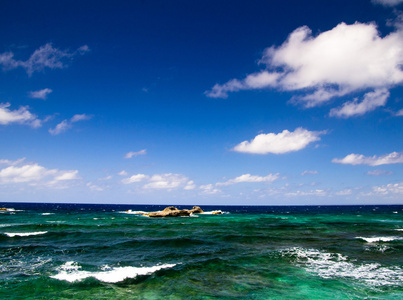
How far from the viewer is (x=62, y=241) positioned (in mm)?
28828

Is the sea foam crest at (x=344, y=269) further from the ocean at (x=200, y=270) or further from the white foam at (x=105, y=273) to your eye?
the white foam at (x=105, y=273)

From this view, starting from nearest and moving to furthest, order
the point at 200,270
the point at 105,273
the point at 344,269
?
the point at 105,273 → the point at 200,270 → the point at 344,269

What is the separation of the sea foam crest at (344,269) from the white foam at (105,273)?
1085 centimetres

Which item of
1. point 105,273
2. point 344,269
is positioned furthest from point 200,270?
point 344,269

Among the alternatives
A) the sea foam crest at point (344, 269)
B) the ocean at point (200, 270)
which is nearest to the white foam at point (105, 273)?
the ocean at point (200, 270)

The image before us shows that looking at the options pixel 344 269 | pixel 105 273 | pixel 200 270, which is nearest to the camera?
pixel 105 273

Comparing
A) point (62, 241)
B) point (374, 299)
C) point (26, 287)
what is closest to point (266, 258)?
point (374, 299)

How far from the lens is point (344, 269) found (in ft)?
58.2

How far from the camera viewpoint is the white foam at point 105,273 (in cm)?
1548

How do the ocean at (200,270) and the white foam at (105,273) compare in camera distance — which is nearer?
the ocean at (200,270)

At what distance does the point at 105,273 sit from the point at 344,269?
1696 cm

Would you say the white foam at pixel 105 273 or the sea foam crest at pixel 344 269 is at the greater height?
the white foam at pixel 105 273

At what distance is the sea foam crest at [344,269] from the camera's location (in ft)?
51.1

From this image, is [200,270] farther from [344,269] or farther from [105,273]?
[344,269]
